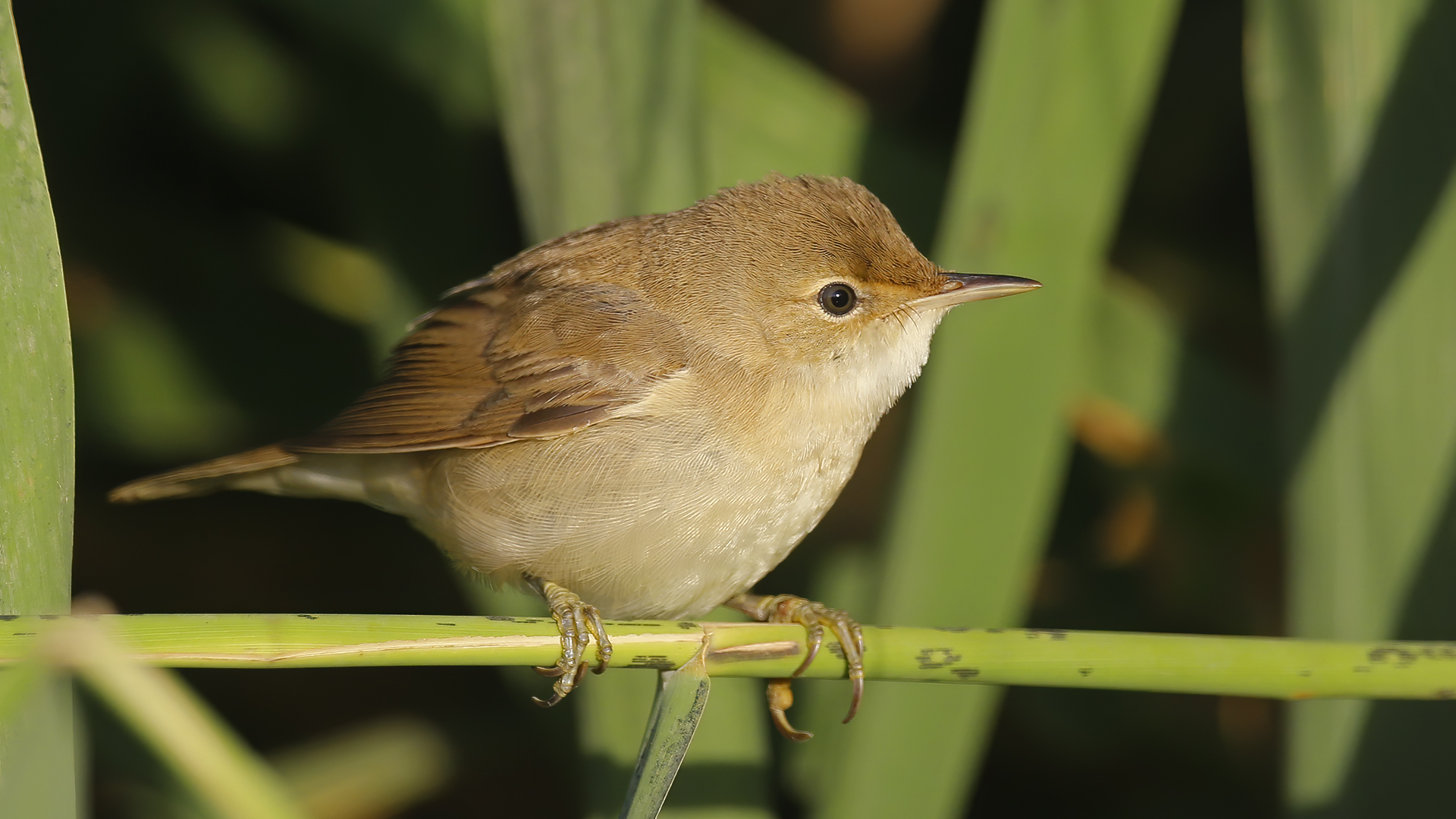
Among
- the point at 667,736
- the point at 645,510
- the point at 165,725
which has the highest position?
the point at 645,510

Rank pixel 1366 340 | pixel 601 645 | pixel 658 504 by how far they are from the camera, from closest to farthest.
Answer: pixel 601 645, pixel 658 504, pixel 1366 340

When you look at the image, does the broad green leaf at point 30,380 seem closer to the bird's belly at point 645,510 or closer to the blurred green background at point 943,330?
the bird's belly at point 645,510

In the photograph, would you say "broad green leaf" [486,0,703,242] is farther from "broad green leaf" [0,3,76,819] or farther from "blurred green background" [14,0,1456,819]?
"broad green leaf" [0,3,76,819]

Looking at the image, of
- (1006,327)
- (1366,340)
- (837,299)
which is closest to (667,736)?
(837,299)

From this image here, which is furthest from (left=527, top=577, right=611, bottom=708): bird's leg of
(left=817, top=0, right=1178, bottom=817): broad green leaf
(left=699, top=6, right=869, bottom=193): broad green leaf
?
(left=699, top=6, right=869, bottom=193): broad green leaf

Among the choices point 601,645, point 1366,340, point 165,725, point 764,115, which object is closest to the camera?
point 165,725

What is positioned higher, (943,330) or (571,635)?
(943,330)

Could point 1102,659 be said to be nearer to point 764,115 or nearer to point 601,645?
point 601,645
